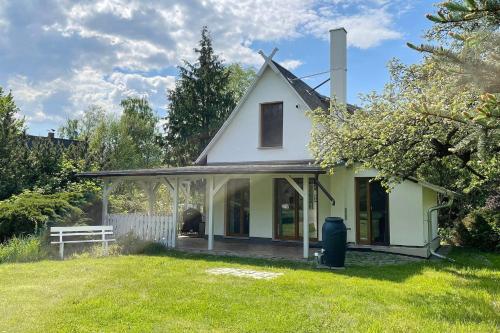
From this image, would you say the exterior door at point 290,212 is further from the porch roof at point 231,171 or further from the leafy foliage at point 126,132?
the leafy foliage at point 126,132

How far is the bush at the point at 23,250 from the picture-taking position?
1074 centimetres

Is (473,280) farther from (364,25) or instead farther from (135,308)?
(364,25)

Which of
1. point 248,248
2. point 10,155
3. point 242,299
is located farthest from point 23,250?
point 10,155

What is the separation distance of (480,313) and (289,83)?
10.8 m

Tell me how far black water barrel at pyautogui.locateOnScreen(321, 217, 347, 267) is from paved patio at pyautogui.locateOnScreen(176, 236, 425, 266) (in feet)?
2.62

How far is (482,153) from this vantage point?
3645 mm

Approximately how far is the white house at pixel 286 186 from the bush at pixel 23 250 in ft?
11.9

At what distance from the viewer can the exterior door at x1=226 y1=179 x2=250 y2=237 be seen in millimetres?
15508

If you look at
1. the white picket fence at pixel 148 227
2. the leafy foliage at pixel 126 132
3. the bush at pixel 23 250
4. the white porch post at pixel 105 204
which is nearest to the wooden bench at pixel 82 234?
the bush at pixel 23 250

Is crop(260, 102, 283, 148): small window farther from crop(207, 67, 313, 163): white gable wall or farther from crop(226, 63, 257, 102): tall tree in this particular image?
crop(226, 63, 257, 102): tall tree

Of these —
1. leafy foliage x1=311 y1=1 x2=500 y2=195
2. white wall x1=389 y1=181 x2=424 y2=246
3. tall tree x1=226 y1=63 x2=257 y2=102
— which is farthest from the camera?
tall tree x1=226 y1=63 x2=257 y2=102

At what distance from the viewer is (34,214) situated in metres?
12.9

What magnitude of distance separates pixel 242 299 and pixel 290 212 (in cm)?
796

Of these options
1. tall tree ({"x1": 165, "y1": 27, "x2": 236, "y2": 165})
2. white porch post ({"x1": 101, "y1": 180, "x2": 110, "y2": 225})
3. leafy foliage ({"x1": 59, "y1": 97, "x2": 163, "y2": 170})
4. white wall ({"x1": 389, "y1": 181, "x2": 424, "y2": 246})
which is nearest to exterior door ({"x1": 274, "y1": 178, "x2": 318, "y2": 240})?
white wall ({"x1": 389, "y1": 181, "x2": 424, "y2": 246})
